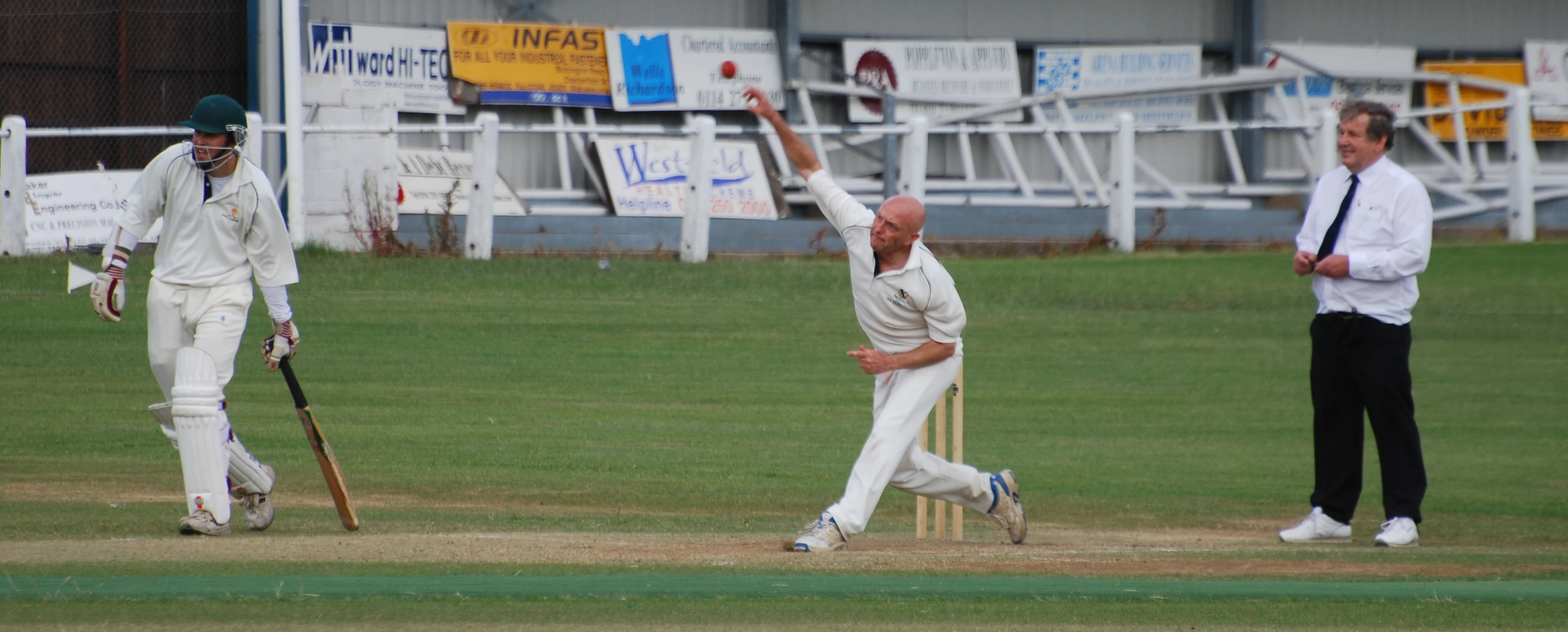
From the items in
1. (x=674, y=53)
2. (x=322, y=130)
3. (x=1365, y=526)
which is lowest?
(x=1365, y=526)

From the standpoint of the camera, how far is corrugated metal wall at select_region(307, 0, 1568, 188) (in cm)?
2350

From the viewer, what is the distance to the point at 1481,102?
2745cm

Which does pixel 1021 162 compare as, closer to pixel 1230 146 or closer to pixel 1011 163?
pixel 1011 163

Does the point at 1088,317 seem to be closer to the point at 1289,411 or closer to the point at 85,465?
the point at 1289,411

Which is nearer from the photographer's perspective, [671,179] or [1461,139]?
[671,179]

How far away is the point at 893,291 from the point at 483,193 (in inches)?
482

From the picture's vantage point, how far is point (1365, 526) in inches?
359

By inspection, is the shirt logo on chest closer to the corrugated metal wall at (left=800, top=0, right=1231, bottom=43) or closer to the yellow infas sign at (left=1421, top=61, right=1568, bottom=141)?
the corrugated metal wall at (left=800, top=0, right=1231, bottom=43)

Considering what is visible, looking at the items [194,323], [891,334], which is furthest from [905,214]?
[194,323]

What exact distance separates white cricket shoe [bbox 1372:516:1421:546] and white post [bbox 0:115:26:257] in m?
14.3

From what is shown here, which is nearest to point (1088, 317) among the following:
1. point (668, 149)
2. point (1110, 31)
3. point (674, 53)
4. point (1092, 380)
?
point (1092, 380)

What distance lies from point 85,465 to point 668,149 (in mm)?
13690

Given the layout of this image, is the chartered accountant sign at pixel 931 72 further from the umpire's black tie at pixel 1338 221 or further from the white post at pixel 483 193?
the umpire's black tie at pixel 1338 221

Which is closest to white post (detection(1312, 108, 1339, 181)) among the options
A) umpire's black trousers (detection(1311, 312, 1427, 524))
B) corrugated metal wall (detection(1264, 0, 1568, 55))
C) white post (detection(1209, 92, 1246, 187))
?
white post (detection(1209, 92, 1246, 187))
